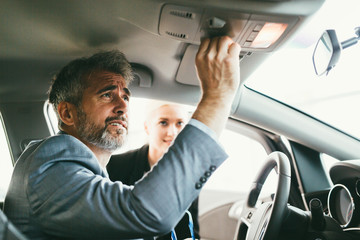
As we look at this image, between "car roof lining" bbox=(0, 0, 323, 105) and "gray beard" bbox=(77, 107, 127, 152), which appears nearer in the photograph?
"car roof lining" bbox=(0, 0, 323, 105)

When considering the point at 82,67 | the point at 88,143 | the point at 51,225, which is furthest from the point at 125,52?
the point at 51,225

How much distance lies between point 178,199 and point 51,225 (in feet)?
1.24

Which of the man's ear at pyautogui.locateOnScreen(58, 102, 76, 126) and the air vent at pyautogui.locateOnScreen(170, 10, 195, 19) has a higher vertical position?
the air vent at pyautogui.locateOnScreen(170, 10, 195, 19)

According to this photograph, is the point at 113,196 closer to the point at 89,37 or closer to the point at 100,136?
the point at 100,136

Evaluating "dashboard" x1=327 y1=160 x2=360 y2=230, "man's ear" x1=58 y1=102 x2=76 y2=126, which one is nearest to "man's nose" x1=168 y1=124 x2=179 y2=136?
"man's ear" x1=58 y1=102 x2=76 y2=126

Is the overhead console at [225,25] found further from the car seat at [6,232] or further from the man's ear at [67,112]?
the car seat at [6,232]

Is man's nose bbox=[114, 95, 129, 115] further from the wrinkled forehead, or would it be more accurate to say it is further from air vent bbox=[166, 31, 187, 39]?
air vent bbox=[166, 31, 187, 39]

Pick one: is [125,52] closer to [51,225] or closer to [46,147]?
[46,147]

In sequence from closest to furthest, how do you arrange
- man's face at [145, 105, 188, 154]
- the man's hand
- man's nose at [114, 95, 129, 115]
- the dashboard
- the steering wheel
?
the man's hand, the steering wheel, the dashboard, man's nose at [114, 95, 129, 115], man's face at [145, 105, 188, 154]

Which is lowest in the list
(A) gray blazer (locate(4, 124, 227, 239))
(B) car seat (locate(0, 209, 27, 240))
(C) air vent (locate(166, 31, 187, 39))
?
(A) gray blazer (locate(4, 124, 227, 239))

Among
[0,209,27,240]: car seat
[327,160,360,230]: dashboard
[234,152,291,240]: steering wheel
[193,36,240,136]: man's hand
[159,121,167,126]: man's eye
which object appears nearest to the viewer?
[0,209,27,240]: car seat

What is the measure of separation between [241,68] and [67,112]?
864mm

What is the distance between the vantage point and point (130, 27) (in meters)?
1.42

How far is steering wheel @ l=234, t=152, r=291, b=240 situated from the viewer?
129 centimetres
